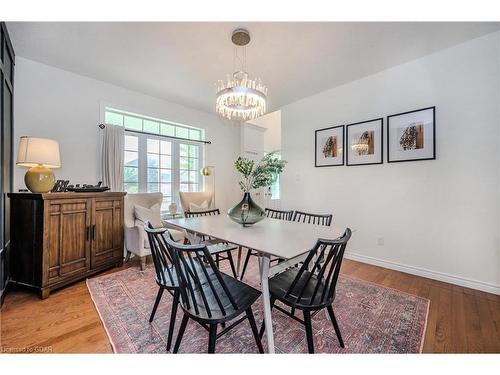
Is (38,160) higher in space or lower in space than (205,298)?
higher

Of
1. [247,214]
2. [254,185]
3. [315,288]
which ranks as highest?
[254,185]

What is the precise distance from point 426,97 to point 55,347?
13.6 feet

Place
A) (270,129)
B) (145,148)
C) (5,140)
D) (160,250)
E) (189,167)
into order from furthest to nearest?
1. (270,129)
2. (189,167)
3. (145,148)
4. (5,140)
5. (160,250)

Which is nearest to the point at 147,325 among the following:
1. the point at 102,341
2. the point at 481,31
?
the point at 102,341

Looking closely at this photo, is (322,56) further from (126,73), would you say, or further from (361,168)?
(126,73)

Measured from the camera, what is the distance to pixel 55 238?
212 centimetres

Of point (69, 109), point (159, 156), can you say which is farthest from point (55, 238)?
point (159, 156)

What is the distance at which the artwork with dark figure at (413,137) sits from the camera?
103 inches

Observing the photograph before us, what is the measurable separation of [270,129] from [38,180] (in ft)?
16.4

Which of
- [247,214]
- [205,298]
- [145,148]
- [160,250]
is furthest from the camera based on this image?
[145,148]

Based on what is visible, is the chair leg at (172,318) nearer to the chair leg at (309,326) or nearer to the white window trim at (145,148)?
the chair leg at (309,326)

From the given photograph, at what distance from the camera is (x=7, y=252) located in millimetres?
2156

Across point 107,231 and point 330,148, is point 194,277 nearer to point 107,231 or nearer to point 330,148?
point 107,231

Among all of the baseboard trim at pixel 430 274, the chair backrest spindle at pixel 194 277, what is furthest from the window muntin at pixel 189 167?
the chair backrest spindle at pixel 194 277
